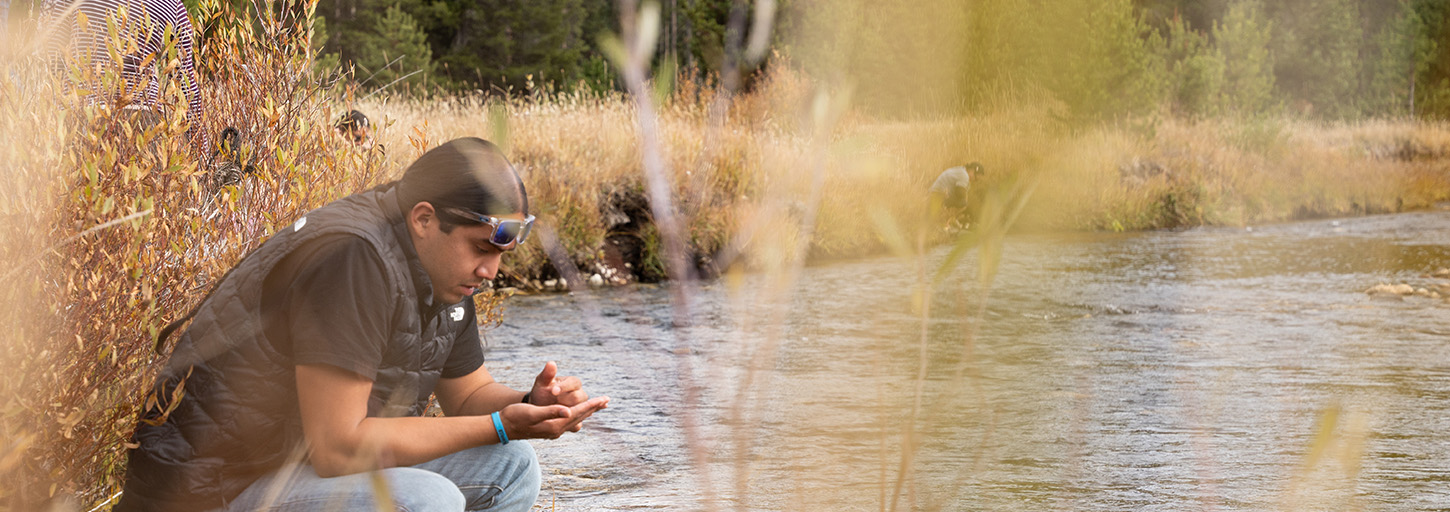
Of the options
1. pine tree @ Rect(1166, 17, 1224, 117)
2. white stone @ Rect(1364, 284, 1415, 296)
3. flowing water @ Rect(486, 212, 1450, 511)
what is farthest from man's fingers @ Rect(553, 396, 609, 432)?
pine tree @ Rect(1166, 17, 1224, 117)

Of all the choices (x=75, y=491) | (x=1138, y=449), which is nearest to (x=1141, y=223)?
(x=1138, y=449)

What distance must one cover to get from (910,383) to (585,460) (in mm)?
2083

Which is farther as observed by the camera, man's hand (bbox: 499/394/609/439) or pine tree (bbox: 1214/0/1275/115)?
pine tree (bbox: 1214/0/1275/115)

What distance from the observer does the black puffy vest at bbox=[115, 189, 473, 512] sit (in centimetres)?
276

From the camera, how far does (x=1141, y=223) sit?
1805 centimetres

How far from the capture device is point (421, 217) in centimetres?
281

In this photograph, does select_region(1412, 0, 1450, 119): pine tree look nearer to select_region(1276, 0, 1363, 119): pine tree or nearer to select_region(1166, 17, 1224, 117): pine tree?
select_region(1276, 0, 1363, 119): pine tree

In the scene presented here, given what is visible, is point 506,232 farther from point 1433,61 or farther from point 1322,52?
point 1322,52

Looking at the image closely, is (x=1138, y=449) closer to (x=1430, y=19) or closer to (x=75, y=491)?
(x=75, y=491)

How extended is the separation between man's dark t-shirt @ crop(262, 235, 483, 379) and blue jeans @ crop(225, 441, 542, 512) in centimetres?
25

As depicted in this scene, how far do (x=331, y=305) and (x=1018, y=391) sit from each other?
15.1ft

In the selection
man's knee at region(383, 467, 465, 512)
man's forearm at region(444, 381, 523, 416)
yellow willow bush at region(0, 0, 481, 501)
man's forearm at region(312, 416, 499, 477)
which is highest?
yellow willow bush at region(0, 0, 481, 501)

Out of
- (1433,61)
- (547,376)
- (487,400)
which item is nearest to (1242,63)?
(1433,61)

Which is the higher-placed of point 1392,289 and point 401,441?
point 401,441
